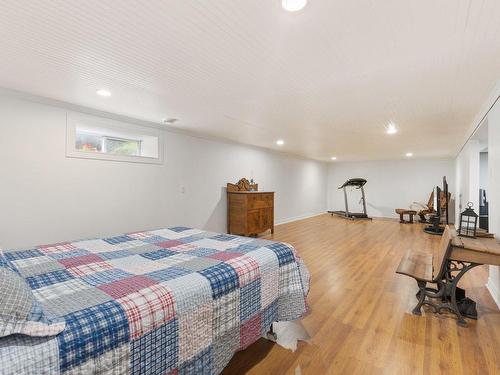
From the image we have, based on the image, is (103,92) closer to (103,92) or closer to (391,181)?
(103,92)

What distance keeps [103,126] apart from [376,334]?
12.7 feet

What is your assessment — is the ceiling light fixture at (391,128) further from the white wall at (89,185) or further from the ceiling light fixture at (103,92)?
the ceiling light fixture at (103,92)

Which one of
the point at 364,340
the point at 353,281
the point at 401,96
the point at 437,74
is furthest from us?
the point at 353,281

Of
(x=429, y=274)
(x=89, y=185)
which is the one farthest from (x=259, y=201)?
(x=429, y=274)

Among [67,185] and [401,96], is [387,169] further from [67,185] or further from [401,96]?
[67,185]

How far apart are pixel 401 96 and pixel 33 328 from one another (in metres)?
3.35

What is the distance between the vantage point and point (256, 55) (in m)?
1.89

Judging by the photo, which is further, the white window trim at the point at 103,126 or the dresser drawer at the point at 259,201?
the dresser drawer at the point at 259,201

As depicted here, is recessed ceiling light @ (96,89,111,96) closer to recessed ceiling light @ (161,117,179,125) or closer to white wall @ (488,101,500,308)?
recessed ceiling light @ (161,117,179,125)

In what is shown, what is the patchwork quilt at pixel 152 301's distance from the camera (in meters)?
0.92

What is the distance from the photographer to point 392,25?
1.52m

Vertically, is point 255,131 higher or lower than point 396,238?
higher

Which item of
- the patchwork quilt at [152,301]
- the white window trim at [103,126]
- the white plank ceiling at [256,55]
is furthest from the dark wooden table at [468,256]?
the white window trim at [103,126]

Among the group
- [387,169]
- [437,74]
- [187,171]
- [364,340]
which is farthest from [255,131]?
[387,169]
